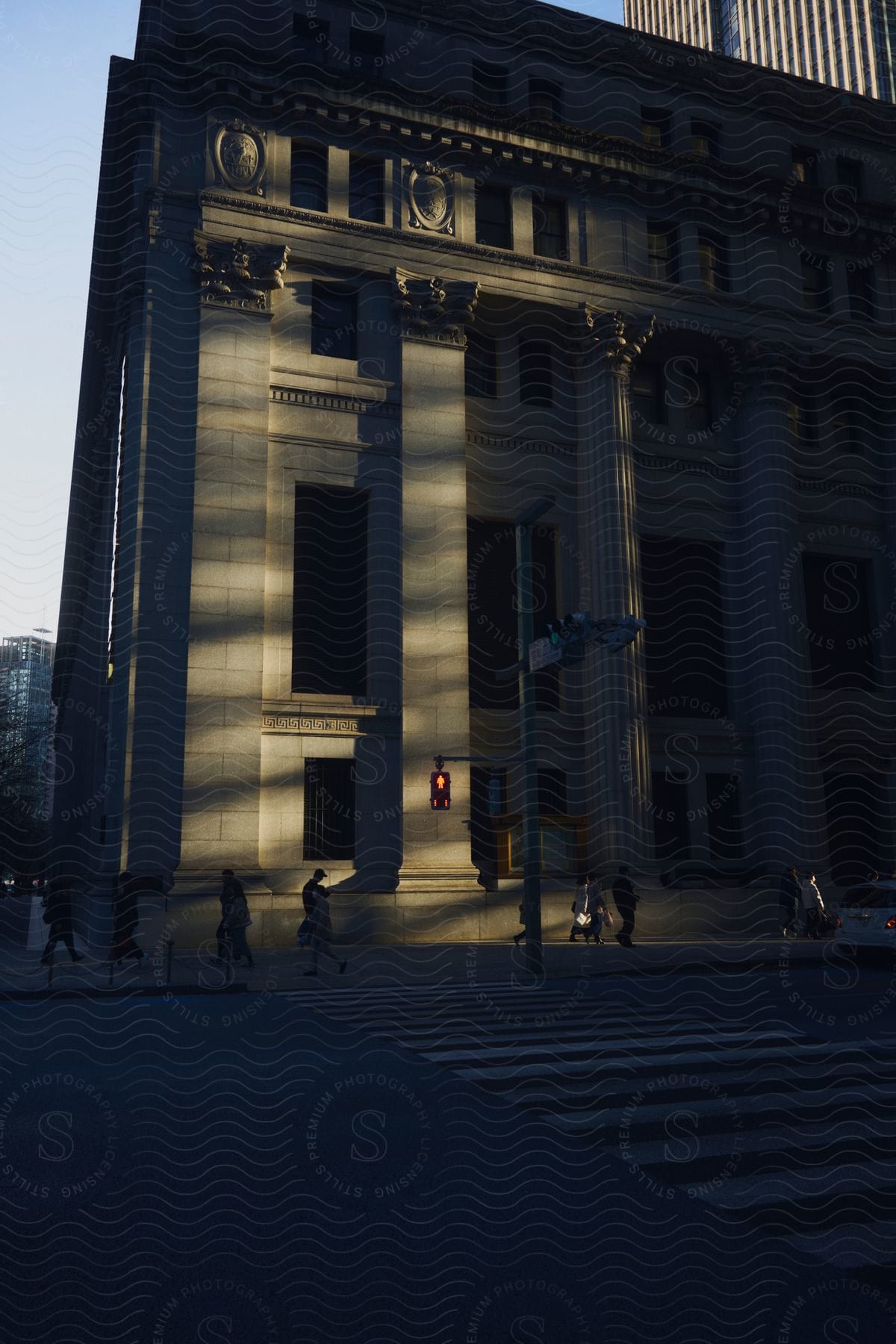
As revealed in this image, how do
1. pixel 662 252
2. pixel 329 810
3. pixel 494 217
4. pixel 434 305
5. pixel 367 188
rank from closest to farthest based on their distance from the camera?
pixel 329 810 → pixel 434 305 → pixel 367 188 → pixel 494 217 → pixel 662 252

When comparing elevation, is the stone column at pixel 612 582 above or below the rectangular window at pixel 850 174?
below

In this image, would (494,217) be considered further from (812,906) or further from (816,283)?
(812,906)

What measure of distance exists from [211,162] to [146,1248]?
92.4ft

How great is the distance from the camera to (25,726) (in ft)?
184

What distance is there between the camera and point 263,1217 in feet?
17.2

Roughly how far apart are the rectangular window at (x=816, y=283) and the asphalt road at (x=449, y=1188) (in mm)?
29646

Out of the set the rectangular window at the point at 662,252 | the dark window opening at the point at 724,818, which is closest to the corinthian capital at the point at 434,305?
the rectangular window at the point at 662,252

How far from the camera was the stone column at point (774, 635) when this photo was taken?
99.5ft

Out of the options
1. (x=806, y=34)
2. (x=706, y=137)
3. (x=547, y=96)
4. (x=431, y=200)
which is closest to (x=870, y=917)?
(x=431, y=200)

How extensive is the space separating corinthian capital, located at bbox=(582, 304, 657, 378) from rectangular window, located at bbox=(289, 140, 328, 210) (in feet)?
25.7

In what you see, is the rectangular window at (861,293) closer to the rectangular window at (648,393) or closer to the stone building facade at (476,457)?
the stone building facade at (476,457)

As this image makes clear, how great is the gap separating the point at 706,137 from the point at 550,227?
725 centimetres

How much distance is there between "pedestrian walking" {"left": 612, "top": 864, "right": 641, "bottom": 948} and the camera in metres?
24.4

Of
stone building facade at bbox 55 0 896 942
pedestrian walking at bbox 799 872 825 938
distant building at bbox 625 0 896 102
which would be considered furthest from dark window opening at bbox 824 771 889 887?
distant building at bbox 625 0 896 102
